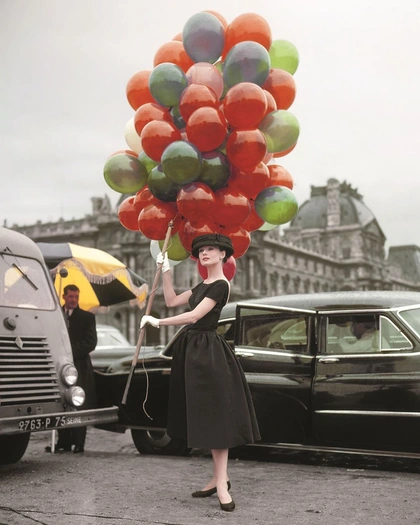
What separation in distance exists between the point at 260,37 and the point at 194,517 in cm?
399

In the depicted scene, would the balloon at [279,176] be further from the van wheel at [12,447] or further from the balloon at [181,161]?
the van wheel at [12,447]

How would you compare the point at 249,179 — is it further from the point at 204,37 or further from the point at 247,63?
the point at 204,37

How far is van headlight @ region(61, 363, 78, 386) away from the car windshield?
3321 mm

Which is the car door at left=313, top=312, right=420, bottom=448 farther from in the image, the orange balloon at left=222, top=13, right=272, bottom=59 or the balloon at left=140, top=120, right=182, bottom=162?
the orange balloon at left=222, top=13, right=272, bottom=59

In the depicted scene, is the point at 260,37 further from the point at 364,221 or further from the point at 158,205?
the point at 364,221

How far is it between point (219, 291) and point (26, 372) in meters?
2.40

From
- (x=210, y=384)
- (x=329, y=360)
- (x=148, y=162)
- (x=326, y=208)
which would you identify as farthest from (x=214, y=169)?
(x=326, y=208)

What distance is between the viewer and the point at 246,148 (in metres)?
5.96

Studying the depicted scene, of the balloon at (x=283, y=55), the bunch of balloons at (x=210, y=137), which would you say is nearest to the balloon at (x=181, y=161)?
the bunch of balloons at (x=210, y=137)

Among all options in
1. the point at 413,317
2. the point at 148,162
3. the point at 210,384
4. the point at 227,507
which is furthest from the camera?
the point at 413,317

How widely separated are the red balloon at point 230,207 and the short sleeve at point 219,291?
74cm

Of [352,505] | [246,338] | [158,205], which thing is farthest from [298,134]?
[352,505]

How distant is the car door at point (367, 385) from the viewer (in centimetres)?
673

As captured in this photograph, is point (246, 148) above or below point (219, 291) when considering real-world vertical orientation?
above
